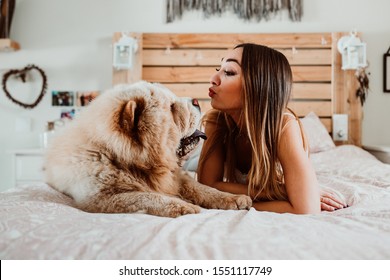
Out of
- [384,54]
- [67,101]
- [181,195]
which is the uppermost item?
A: [384,54]

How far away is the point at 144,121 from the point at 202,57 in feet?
8.26

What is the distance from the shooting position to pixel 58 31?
12.2 feet

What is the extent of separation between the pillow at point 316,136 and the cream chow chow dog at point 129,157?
2.07 meters

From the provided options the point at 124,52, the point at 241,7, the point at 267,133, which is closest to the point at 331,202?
the point at 267,133

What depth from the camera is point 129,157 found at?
3.82ft

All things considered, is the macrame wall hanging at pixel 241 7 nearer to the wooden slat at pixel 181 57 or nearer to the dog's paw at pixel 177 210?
the wooden slat at pixel 181 57

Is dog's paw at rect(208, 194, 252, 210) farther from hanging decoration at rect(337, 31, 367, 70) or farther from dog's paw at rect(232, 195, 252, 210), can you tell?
hanging decoration at rect(337, 31, 367, 70)

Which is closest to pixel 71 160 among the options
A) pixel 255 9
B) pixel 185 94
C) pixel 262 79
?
pixel 262 79

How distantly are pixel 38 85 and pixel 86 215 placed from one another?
3171 millimetres

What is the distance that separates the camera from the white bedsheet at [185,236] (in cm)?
66

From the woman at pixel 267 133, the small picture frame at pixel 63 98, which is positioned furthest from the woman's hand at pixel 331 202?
the small picture frame at pixel 63 98

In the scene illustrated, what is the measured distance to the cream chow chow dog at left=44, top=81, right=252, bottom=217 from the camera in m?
1.08

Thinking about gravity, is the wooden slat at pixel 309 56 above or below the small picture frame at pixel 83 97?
above
